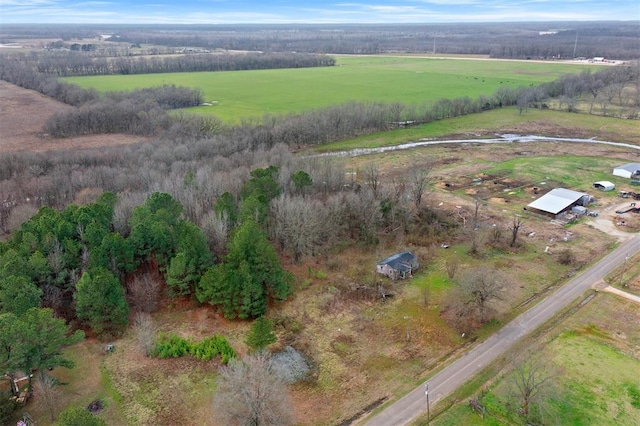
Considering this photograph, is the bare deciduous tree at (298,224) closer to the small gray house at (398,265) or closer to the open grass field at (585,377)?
the small gray house at (398,265)

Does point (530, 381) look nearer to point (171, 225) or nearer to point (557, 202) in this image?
point (171, 225)

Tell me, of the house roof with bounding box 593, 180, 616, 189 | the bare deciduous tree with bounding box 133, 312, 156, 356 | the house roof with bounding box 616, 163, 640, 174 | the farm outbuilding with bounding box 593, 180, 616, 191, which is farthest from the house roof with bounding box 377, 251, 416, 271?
the house roof with bounding box 616, 163, 640, 174

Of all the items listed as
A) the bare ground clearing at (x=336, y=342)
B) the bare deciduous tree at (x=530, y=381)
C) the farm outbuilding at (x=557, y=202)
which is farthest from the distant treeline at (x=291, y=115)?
the bare deciduous tree at (x=530, y=381)

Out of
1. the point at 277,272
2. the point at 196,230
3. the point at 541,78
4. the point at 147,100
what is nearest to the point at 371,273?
the point at 277,272

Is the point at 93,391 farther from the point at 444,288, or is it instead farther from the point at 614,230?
the point at 614,230

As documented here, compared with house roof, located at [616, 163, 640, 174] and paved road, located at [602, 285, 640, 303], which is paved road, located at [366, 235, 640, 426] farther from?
house roof, located at [616, 163, 640, 174]

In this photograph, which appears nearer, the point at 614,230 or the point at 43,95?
the point at 614,230
